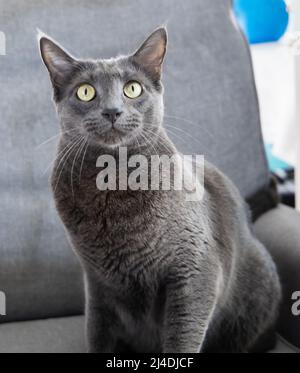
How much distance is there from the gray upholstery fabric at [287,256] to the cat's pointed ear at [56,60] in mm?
553

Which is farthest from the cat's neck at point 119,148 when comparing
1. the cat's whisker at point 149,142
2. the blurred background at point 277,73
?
A: the blurred background at point 277,73

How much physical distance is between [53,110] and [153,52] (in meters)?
0.40

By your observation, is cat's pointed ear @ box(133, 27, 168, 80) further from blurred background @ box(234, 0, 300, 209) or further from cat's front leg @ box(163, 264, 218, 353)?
blurred background @ box(234, 0, 300, 209)

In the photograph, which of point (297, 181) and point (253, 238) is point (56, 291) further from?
point (297, 181)

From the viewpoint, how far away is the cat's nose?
2.67 feet

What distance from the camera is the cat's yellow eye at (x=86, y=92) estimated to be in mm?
848

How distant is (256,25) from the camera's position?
64.8 inches

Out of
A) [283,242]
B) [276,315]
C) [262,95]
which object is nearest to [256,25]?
[262,95]
